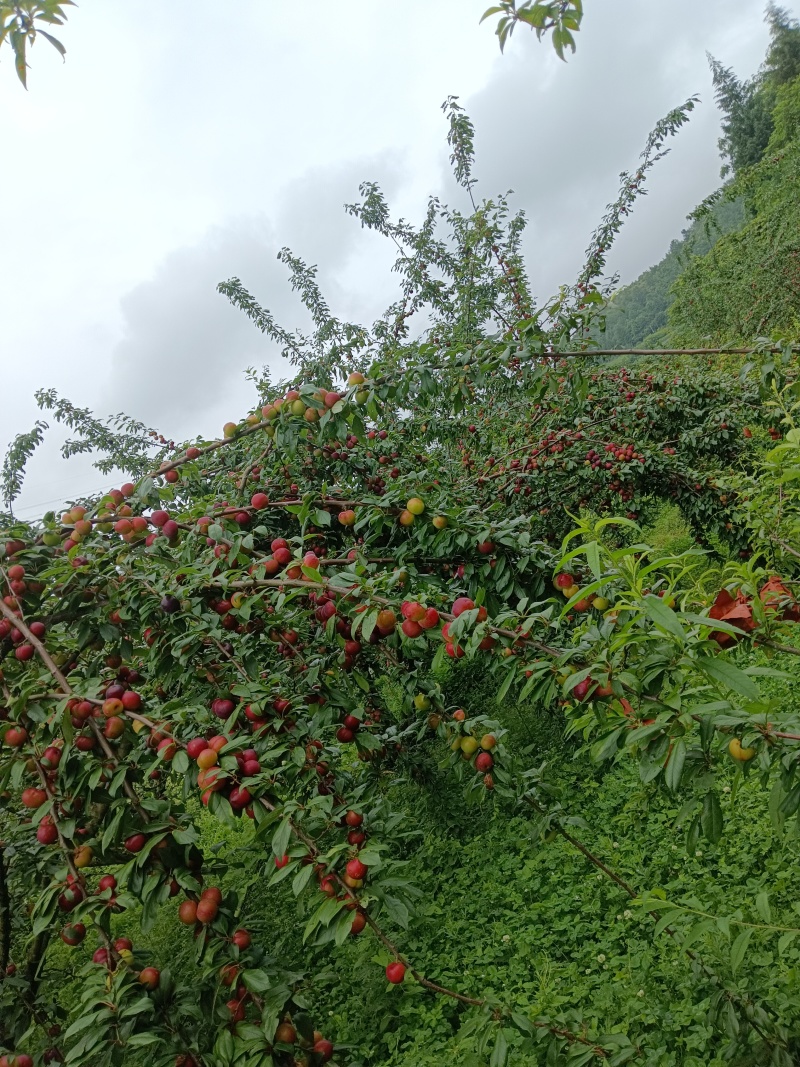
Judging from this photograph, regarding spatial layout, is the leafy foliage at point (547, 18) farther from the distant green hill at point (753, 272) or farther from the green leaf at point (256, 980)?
the distant green hill at point (753, 272)

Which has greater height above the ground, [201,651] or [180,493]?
[180,493]

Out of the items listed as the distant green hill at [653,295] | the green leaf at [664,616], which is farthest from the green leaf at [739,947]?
the distant green hill at [653,295]

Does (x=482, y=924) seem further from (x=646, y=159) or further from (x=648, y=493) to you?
(x=646, y=159)

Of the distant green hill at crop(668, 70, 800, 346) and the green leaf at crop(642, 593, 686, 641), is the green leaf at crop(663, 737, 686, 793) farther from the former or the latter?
the distant green hill at crop(668, 70, 800, 346)

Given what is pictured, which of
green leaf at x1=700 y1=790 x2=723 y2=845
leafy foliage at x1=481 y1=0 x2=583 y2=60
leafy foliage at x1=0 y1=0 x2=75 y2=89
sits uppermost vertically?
leafy foliage at x1=0 y1=0 x2=75 y2=89

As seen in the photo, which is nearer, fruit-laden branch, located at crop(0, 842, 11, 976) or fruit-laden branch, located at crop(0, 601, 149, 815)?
fruit-laden branch, located at crop(0, 601, 149, 815)

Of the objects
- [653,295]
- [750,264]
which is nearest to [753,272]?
[750,264]

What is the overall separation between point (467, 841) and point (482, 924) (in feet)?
1.74

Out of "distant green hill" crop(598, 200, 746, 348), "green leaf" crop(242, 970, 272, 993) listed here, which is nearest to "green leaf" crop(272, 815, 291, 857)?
"green leaf" crop(242, 970, 272, 993)

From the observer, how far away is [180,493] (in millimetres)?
2883

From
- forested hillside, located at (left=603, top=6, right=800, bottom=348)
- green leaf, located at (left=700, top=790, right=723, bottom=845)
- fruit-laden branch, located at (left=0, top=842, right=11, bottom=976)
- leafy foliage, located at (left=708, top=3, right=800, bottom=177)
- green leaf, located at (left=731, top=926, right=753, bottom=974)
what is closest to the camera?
green leaf, located at (left=700, top=790, right=723, bottom=845)

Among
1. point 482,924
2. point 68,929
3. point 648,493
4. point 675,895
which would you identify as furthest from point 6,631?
point 648,493

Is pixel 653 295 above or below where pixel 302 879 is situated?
above

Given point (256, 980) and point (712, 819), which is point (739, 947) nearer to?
point (712, 819)
